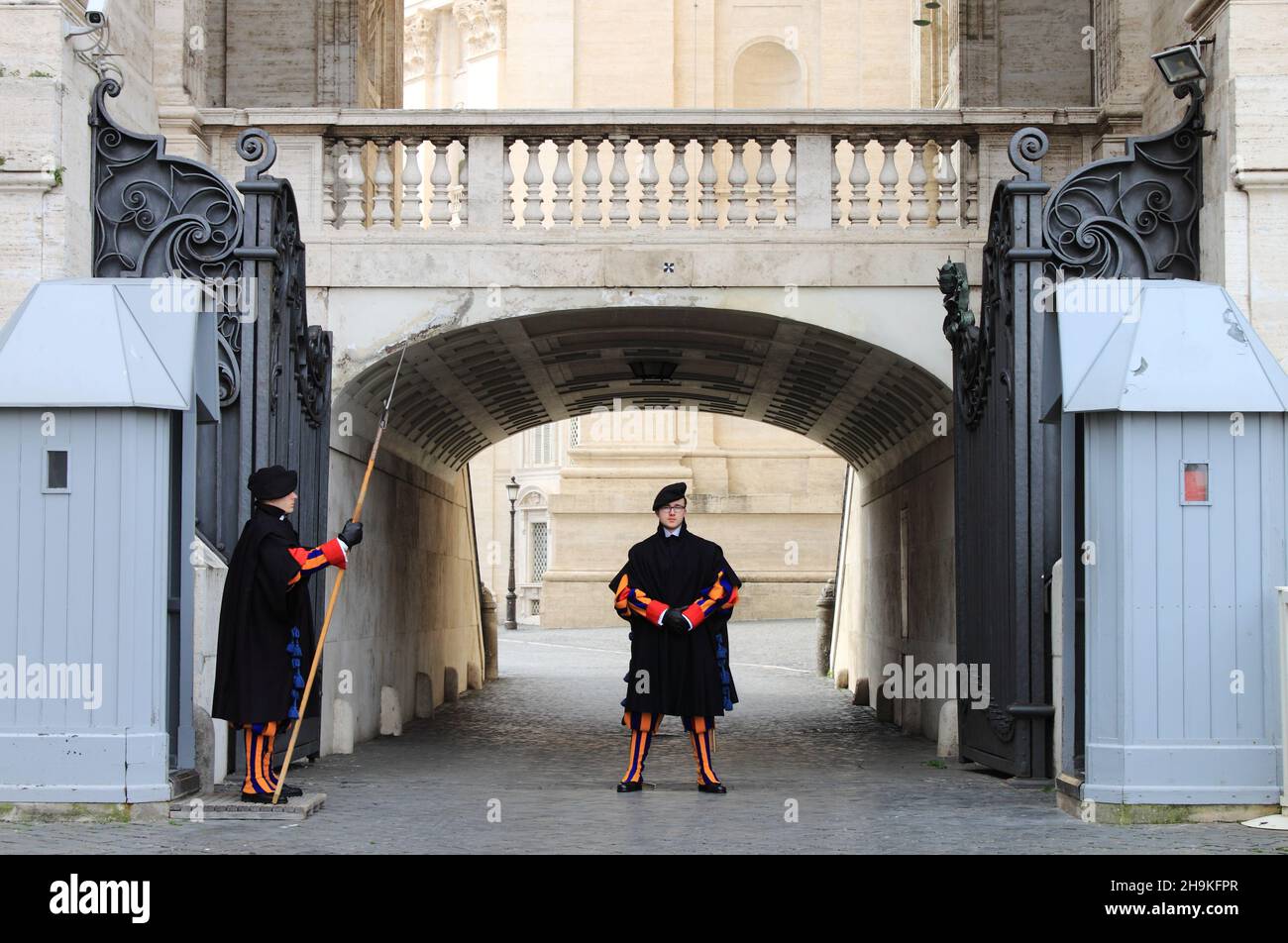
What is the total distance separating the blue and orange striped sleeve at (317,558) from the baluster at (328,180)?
5328 mm

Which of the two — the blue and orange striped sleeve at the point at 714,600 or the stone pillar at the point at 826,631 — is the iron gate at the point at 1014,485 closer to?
the blue and orange striped sleeve at the point at 714,600

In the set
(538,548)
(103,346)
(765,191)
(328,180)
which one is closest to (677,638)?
(103,346)

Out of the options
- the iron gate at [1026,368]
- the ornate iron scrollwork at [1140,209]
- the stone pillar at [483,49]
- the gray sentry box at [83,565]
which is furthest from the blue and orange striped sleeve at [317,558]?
the stone pillar at [483,49]

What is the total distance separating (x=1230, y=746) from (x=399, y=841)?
405 centimetres

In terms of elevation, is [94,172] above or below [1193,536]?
above

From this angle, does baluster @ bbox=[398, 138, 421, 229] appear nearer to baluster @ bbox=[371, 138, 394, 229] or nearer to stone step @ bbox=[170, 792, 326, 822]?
baluster @ bbox=[371, 138, 394, 229]

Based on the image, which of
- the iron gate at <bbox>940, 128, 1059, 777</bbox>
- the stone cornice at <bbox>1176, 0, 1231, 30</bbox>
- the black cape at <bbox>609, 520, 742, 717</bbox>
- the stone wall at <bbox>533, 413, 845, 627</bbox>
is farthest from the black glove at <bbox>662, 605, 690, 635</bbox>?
the stone wall at <bbox>533, 413, 845, 627</bbox>

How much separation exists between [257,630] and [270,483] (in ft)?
2.67

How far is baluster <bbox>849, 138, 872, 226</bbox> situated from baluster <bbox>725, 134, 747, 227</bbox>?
0.84 meters

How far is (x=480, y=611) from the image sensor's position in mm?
27859

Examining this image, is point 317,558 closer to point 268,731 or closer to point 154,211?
point 268,731
